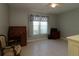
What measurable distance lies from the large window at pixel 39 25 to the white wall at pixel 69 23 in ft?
3.57

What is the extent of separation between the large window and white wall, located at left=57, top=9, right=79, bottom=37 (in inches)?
42.9

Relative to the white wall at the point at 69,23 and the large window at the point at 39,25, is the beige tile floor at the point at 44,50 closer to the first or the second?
the white wall at the point at 69,23

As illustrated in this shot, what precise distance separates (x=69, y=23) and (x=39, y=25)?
1.80 m

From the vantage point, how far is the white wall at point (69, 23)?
5684 mm

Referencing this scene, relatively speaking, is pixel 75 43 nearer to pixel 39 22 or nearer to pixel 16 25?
pixel 16 25

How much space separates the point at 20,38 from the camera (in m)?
4.82

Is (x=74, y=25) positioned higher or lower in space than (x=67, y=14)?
lower

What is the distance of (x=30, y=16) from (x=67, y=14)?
2.28 meters

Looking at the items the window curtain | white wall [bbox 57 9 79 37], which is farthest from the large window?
white wall [bbox 57 9 79 37]

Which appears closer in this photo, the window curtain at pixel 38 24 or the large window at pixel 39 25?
the window curtain at pixel 38 24

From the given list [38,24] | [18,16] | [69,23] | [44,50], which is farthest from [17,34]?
[69,23]

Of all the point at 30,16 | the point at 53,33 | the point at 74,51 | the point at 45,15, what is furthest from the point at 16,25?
the point at 74,51

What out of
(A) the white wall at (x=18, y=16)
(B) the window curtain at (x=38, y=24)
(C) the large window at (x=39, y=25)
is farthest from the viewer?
(C) the large window at (x=39, y=25)

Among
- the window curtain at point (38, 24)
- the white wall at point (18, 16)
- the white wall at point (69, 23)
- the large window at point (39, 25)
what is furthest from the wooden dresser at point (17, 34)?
the white wall at point (69, 23)
